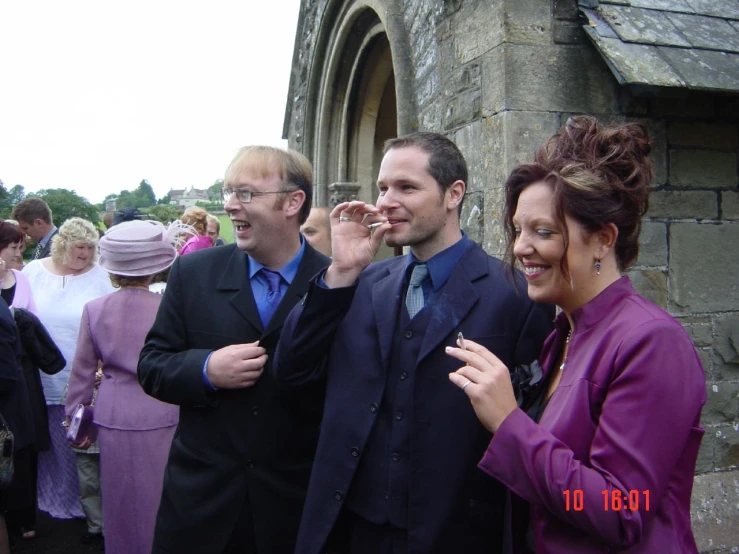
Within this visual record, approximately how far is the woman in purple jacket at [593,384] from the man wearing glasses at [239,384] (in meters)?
0.84

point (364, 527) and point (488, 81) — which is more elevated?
point (488, 81)

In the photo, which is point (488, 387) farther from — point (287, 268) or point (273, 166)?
point (273, 166)

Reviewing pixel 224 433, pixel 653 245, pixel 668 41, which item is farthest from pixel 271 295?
pixel 668 41

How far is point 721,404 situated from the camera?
3.58 m

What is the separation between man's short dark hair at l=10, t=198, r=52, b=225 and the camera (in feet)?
20.0

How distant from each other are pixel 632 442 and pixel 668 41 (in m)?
2.65

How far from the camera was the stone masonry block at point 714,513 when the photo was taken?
11.4 ft

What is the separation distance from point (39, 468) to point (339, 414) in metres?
3.84

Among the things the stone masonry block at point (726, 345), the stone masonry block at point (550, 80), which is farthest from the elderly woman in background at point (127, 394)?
the stone masonry block at point (726, 345)

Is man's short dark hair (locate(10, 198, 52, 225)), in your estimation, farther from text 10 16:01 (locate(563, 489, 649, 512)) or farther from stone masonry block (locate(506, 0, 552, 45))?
text 10 16:01 (locate(563, 489, 649, 512))

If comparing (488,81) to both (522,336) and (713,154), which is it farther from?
(522,336)

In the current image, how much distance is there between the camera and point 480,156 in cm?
351

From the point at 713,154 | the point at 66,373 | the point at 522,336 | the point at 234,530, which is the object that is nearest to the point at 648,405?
the point at 522,336

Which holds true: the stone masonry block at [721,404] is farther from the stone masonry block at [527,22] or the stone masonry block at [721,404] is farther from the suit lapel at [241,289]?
the suit lapel at [241,289]
